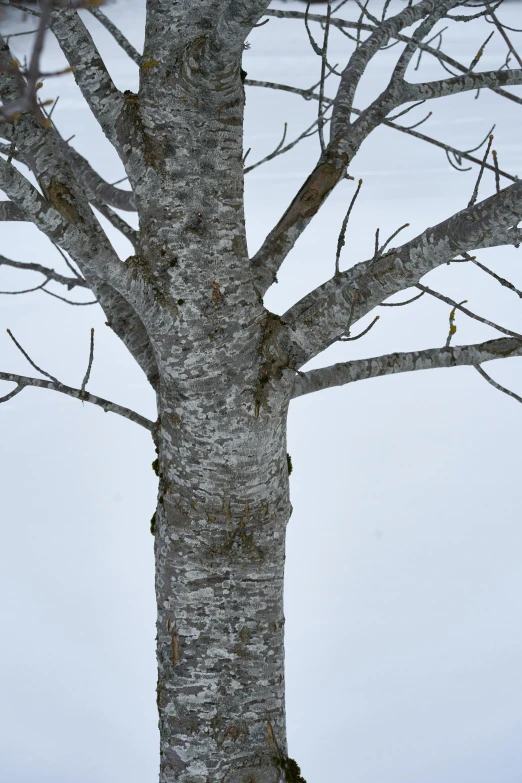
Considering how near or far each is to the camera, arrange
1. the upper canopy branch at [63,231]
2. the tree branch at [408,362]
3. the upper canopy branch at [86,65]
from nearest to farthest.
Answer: the upper canopy branch at [63,231] → the upper canopy branch at [86,65] → the tree branch at [408,362]

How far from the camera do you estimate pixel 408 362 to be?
119 centimetres

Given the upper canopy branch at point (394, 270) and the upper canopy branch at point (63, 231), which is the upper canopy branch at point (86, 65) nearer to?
the upper canopy branch at point (63, 231)

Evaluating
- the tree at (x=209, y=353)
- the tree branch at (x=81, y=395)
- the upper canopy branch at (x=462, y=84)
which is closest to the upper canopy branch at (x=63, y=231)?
the tree at (x=209, y=353)

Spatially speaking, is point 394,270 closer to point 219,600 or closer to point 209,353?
point 209,353

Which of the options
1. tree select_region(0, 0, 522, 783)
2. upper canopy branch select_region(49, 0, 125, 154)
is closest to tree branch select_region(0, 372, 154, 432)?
tree select_region(0, 0, 522, 783)

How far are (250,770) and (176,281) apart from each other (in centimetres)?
71

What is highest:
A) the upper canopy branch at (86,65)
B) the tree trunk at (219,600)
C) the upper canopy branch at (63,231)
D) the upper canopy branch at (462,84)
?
the upper canopy branch at (462,84)

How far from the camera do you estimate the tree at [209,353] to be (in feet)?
3.38

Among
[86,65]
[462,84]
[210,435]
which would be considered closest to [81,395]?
[210,435]

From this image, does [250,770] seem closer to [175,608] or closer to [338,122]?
[175,608]

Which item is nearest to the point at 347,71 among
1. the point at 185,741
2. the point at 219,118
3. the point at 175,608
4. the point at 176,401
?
the point at 219,118

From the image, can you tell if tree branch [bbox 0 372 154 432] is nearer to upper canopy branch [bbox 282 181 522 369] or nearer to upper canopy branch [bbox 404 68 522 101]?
upper canopy branch [bbox 282 181 522 369]

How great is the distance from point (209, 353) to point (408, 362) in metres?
0.33

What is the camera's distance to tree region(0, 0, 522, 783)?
1.03 m
